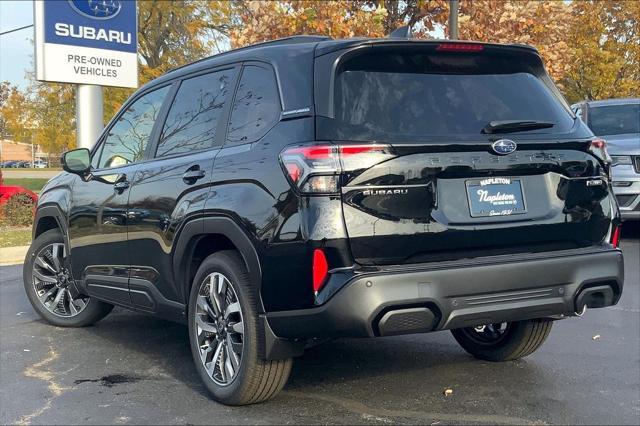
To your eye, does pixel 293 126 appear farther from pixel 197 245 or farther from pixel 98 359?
pixel 98 359

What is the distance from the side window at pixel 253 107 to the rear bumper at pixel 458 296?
1014 millimetres

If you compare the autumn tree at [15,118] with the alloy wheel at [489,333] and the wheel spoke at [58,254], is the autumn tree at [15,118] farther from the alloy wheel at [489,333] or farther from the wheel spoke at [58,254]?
the alloy wheel at [489,333]

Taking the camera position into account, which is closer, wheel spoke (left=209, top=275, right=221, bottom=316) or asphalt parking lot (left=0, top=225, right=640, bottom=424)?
asphalt parking lot (left=0, top=225, right=640, bottom=424)

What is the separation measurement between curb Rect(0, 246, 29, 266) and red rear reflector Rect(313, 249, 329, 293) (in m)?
8.48

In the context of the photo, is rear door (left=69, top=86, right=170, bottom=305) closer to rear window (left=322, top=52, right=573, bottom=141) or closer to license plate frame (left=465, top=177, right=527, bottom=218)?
rear window (left=322, top=52, right=573, bottom=141)

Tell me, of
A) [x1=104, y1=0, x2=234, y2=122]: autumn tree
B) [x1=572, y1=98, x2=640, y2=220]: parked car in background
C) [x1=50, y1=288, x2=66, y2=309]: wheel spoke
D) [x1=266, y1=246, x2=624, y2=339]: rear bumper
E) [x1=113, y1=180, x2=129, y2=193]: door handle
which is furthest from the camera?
[x1=104, y1=0, x2=234, y2=122]: autumn tree

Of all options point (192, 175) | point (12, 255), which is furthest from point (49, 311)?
point (12, 255)

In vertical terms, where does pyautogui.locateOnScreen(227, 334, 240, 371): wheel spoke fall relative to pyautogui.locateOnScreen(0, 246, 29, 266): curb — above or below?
above

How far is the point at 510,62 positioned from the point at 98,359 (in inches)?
133

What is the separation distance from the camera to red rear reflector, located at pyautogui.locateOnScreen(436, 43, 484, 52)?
3885 mm

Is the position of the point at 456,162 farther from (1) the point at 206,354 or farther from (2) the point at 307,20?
(2) the point at 307,20

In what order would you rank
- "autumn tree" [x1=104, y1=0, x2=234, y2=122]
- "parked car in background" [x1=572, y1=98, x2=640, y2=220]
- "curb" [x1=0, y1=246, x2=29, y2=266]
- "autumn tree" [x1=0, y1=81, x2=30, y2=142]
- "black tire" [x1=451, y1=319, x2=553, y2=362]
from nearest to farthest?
"black tire" [x1=451, y1=319, x2=553, y2=362]
"parked car in background" [x1=572, y1=98, x2=640, y2=220]
"curb" [x1=0, y1=246, x2=29, y2=266]
"autumn tree" [x1=104, y1=0, x2=234, y2=122]
"autumn tree" [x1=0, y1=81, x2=30, y2=142]

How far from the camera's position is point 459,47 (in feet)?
12.9

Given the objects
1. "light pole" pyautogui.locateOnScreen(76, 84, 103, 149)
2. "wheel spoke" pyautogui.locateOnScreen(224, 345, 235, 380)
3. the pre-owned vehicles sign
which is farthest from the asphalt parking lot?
"light pole" pyautogui.locateOnScreen(76, 84, 103, 149)
